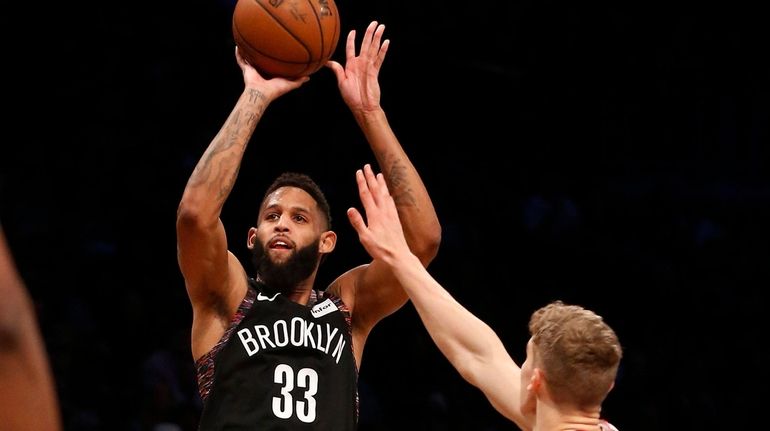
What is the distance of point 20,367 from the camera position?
4.33 ft

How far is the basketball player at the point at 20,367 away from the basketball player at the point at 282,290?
2.09m

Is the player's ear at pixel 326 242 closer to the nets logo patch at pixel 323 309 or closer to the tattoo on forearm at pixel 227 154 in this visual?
the nets logo patch at pixel 323 309

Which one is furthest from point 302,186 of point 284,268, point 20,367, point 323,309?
point 20,367

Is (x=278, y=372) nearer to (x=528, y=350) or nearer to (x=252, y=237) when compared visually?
(x=252, y=237)

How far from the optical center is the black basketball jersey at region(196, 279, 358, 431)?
3455 millimetres

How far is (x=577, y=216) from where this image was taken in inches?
346

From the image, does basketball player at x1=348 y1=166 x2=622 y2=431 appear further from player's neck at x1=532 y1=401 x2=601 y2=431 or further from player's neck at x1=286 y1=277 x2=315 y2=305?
player's neck at x1=286 y1=277 x2=315 y2=305

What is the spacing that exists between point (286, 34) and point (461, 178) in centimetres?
517

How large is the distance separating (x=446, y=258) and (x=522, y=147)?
1.94 m

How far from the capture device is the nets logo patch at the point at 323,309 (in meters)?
3.71

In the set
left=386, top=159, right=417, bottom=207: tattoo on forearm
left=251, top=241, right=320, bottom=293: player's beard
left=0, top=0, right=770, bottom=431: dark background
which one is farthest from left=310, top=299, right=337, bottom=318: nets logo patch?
left=0, top=0, right=770, bottom=431: dark background

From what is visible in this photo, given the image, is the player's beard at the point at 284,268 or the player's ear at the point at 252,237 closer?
the player's beard at the point at 284,268

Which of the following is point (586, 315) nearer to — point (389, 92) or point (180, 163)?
point (180, 163)

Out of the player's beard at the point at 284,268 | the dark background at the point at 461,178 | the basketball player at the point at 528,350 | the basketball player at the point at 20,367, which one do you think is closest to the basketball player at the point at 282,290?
the player's beard at the point at 284,268
